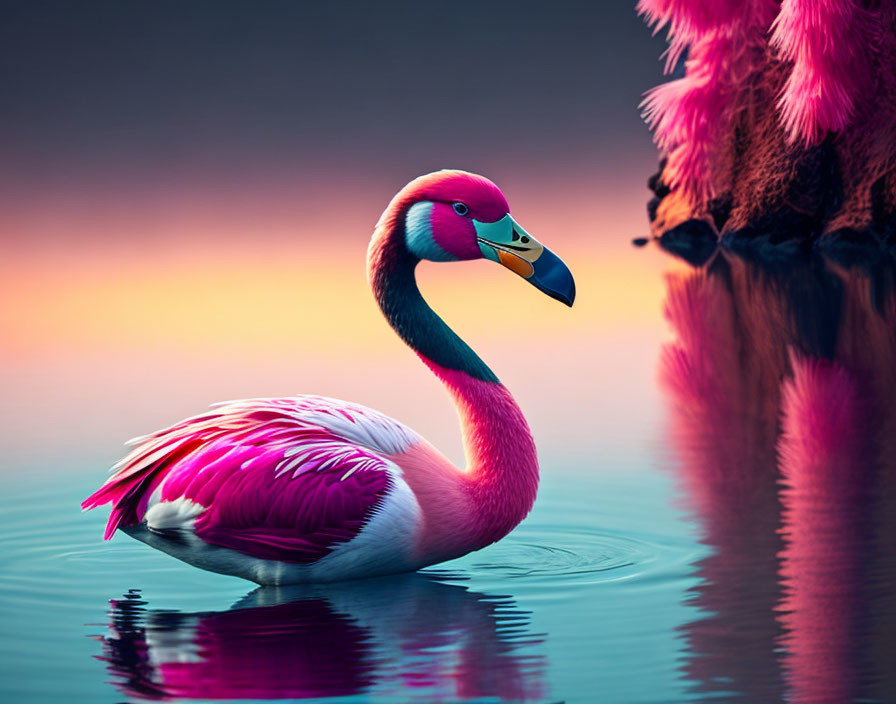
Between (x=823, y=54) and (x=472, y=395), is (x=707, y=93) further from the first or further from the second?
(x=472, y=395)

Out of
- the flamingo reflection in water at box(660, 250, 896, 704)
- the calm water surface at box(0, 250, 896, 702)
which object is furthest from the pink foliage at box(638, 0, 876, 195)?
the calm water surface at box(0, 250, 896, 702)

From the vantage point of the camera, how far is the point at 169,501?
347 centimetres

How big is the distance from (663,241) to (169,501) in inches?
462

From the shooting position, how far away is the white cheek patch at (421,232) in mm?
3768

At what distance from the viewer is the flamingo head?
148 inches

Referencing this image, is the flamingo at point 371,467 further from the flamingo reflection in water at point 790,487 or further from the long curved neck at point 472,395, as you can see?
the flamingo reflection in water at point 790,487

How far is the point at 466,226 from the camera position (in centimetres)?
377

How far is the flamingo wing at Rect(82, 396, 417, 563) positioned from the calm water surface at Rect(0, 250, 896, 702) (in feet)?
0.56

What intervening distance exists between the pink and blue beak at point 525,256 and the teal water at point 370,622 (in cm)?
74

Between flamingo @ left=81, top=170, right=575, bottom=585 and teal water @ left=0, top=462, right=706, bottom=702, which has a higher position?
flamingo @ left=81, top=170, right=575, bottom=585

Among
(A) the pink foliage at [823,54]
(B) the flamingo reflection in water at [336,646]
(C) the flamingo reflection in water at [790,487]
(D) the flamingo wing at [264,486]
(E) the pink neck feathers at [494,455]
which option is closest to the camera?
(B) the flamingo reflection in water at [336,646]

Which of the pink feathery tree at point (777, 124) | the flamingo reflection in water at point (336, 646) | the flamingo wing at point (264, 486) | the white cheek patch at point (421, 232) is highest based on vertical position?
the pink feathery tree at point (777, 124)

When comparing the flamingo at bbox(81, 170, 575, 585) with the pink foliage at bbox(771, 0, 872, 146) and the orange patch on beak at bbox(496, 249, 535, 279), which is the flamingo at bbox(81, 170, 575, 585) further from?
the pink foliage at bbox(771, 0, 872, 146)

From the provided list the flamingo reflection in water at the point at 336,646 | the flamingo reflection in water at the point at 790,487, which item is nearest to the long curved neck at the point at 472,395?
the flamingo reflection in water at the point at 336,646
